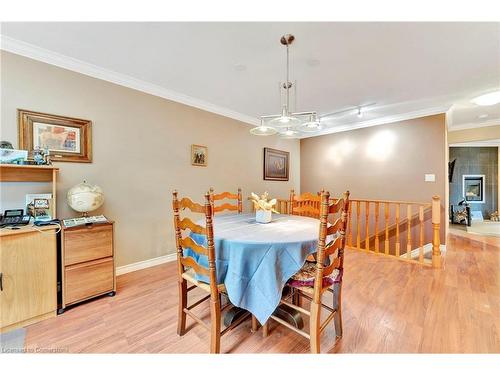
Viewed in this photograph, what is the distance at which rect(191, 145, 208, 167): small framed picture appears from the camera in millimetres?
3148

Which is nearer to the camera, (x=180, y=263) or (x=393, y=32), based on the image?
(x=180, y=263)

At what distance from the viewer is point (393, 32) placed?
67.6 inches

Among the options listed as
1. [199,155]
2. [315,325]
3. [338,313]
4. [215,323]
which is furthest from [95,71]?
[338,313]

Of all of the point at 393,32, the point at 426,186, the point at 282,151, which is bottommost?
the point at 426,186

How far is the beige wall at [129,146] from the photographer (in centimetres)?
195

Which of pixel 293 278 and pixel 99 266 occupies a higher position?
pixel 293 278

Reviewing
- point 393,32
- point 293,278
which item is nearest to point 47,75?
point 293,278

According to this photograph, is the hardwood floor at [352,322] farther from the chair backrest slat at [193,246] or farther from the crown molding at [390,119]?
the crown molding at [390,119]

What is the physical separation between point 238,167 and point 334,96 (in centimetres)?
185

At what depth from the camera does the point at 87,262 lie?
6.24 ft

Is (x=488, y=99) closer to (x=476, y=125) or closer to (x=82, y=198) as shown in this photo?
(x=476, y=125)

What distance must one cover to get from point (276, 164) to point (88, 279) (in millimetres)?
3618

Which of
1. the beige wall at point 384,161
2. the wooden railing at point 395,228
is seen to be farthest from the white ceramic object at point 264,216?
the beige wall at point 384,161
